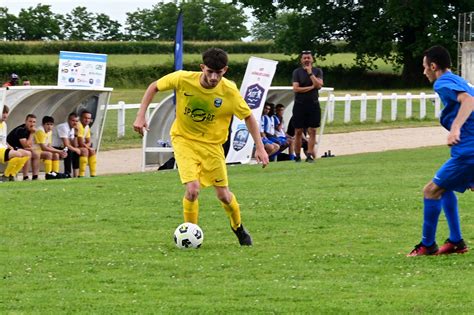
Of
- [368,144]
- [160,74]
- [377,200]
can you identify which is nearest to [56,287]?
[377,200]

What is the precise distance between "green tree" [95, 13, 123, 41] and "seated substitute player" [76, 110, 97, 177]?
7923cm

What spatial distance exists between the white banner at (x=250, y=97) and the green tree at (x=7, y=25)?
7726cm

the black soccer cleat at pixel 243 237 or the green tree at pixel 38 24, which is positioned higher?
the green tree at pixel 38 24

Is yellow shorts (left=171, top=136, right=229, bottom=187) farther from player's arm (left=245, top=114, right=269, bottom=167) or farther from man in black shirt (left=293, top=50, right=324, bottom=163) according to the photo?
man in black shirt (left=293, top=50, right=324, bottom=163)

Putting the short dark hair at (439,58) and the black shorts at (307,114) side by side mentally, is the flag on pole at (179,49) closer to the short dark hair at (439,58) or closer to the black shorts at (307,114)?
the black shorts at (307,114)

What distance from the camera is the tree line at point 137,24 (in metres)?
100

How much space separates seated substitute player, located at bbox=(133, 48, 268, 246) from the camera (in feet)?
38.7

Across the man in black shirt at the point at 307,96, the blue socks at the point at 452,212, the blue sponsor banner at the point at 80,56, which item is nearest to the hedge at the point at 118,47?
the blue sponsor banner at the point at 80,56

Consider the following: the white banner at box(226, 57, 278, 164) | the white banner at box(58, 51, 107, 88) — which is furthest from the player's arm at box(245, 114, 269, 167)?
the white banner at box(58, 51, 107, 88)

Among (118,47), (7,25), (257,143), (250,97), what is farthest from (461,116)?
(7,25)

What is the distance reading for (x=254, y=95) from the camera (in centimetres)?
2355

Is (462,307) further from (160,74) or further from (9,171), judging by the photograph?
(160,74)

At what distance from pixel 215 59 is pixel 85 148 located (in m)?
11.1

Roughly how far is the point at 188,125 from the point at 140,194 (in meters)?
5.40
